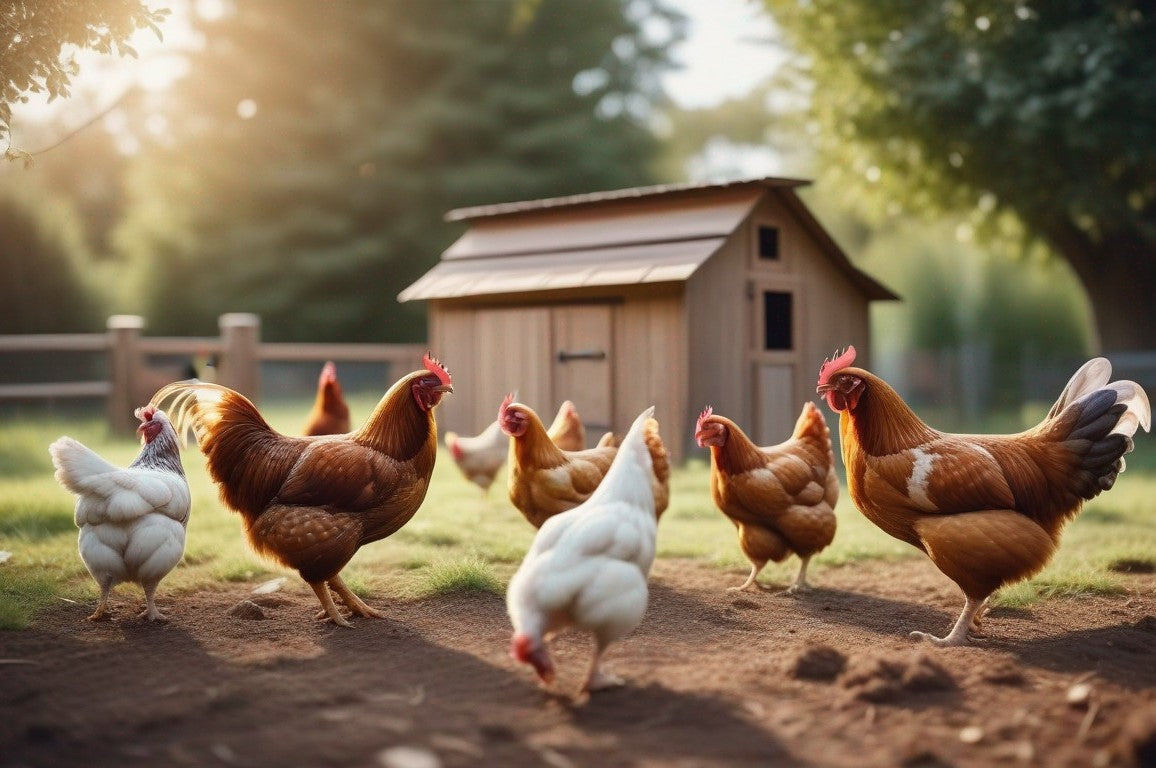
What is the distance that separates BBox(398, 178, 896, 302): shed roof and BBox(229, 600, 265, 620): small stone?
5.23 metres

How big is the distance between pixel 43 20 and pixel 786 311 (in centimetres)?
768

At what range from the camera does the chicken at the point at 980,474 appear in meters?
4.64

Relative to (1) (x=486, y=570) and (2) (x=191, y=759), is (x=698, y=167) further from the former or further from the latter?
(2) (x=191, y=759)

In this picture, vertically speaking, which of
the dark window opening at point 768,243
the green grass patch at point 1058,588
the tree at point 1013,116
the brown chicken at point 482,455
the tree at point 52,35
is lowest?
the green grass patch at point 1058,588

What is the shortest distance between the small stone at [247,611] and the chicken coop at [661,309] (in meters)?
5.21

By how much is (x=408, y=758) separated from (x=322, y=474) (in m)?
2.11

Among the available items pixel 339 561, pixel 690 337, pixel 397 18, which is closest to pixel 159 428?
pixel 339 561

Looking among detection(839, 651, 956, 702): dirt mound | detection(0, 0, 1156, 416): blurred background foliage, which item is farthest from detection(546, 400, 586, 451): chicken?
detection(0, 0, 1156, 416): blurred background foliage

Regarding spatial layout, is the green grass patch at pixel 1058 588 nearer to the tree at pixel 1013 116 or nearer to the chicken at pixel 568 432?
the chicken at pixel 568 432

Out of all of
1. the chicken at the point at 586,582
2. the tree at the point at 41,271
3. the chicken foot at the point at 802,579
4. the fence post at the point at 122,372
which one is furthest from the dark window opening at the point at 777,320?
the tree at the point at 41,271

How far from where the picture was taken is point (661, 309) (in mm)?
9656

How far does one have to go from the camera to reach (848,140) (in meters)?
15.9

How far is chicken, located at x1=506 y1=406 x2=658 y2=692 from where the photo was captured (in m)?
3.63

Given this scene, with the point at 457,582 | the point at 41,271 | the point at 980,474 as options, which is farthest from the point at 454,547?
the point at 41,271
